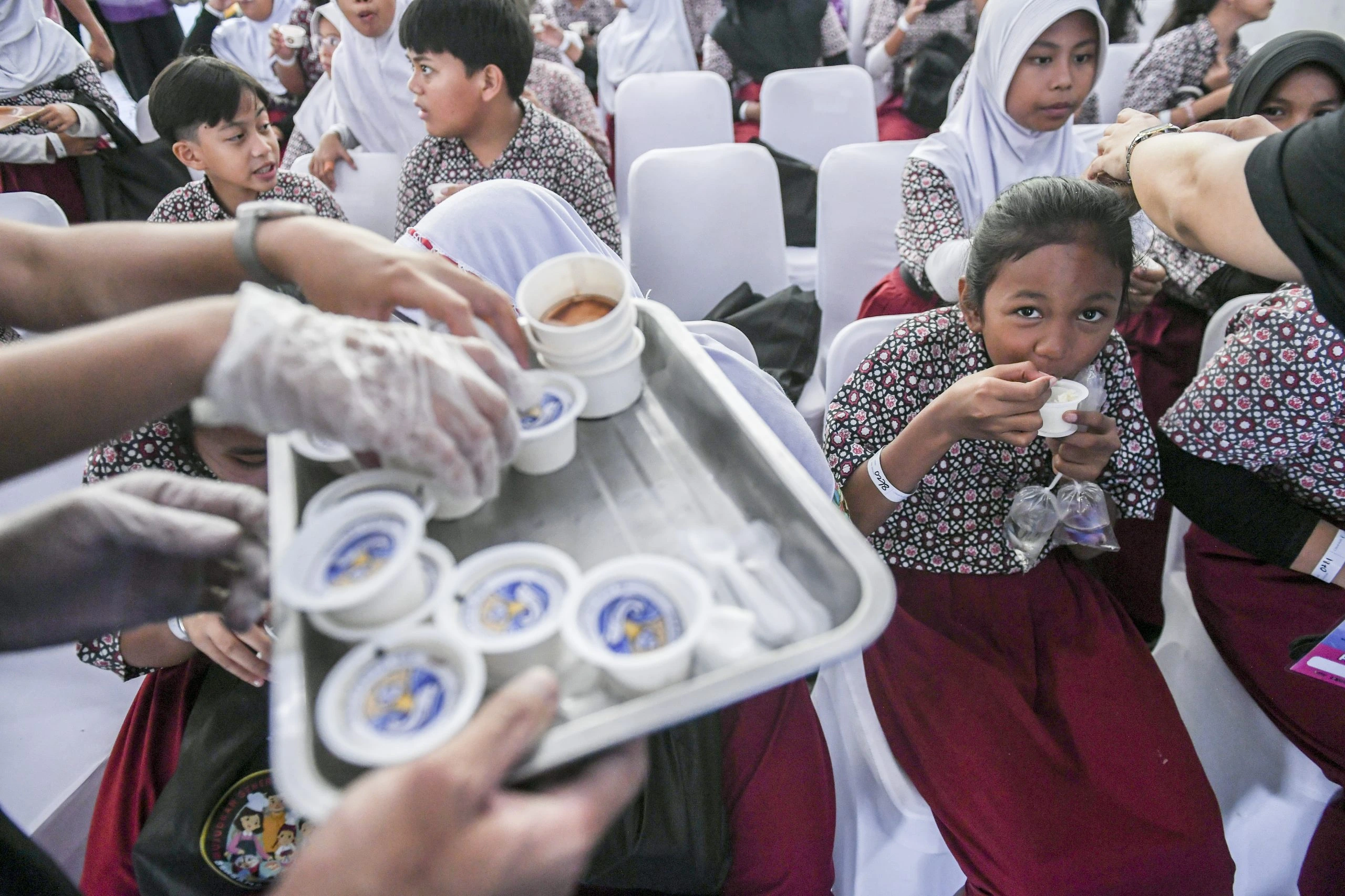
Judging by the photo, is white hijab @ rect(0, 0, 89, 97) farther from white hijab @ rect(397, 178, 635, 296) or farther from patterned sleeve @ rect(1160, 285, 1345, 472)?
patterned sleeve @ rect(1160, 285, 1345, 472)

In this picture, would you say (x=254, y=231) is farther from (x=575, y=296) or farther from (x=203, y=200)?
(x=203, y=200)

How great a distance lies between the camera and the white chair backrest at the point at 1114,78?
10.2ft

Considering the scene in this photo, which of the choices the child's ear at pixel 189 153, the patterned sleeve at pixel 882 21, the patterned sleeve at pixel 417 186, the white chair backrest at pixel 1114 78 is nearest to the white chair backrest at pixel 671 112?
the patterned sleeve at pixel 417 186

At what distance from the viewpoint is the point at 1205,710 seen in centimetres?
131

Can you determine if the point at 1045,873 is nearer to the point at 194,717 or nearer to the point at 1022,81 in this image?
the point at 194,717

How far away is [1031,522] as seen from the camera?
1189 millimetres

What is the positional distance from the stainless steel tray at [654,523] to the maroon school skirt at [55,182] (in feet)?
8.71

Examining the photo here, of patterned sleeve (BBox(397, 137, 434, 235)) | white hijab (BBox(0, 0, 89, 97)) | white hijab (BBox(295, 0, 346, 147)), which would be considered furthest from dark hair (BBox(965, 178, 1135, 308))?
white hijab (BBox(0, 0, 89, 97))

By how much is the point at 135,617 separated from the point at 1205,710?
5.25ft

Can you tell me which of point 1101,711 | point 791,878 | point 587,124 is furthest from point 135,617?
point 587,124

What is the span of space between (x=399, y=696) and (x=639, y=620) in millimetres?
171

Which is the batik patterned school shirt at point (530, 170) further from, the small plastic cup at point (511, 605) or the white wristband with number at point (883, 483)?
the small plastic cup at point (511, 605)

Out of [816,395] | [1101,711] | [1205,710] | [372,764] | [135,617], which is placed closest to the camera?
[372,764]

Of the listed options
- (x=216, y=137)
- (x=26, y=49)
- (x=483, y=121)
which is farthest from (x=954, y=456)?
(x=26, y=49)
